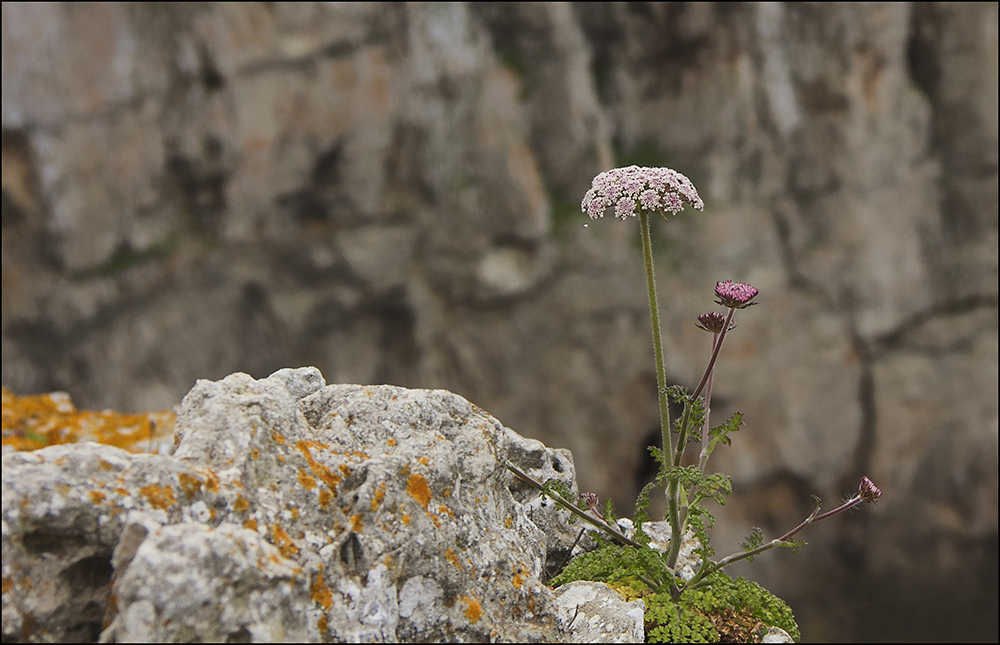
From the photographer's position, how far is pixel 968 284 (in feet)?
29.7

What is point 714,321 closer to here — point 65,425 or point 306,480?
point 306,480

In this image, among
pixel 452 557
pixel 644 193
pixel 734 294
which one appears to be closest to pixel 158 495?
pixel 452 557

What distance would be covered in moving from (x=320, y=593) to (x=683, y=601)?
1217 millimetres

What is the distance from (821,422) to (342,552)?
8.41 m

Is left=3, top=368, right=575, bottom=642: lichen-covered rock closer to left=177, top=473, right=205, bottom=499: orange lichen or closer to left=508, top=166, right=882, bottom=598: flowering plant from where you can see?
left=177, top=473, right=205, bottom=499: orange lichen

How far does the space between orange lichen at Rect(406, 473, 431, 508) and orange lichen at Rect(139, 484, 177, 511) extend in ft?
2.11

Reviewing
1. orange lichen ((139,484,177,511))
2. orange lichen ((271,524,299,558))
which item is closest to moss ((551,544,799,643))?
orange lichen ((271,524,299,558))

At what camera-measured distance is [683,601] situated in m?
2.45

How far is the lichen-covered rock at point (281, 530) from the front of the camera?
1.66 metres

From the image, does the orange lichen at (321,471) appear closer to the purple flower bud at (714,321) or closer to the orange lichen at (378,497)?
the orange lichen at (378,497)

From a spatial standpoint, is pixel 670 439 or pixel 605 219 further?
pixel 605 219

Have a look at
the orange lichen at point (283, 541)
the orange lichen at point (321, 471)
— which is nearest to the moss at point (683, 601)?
the orange lichen at point (321, 471)

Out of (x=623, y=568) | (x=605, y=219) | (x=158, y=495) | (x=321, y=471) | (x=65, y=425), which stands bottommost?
(x=623, y=568)

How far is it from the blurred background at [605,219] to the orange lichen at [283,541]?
24.0 feet
